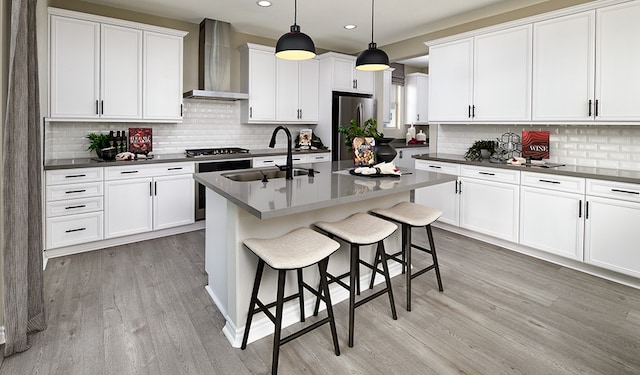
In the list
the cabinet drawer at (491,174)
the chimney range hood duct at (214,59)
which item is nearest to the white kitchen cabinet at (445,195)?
the cabinet drawer at (491,174)

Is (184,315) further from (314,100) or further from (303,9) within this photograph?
(314,100)

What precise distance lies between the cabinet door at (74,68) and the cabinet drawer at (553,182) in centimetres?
455

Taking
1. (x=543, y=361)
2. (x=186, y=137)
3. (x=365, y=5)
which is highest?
(x=365, y=5)

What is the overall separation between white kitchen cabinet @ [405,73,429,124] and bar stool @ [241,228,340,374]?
21.8ft

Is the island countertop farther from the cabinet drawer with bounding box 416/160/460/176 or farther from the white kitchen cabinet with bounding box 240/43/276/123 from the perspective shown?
the white kitchen cabinet with bounding box 240/43/276/123

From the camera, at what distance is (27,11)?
82.5 inches

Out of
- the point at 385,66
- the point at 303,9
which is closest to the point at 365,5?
the point at 303,9

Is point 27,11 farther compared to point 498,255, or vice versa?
point 498,255

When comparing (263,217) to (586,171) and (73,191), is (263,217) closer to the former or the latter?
(73,191)

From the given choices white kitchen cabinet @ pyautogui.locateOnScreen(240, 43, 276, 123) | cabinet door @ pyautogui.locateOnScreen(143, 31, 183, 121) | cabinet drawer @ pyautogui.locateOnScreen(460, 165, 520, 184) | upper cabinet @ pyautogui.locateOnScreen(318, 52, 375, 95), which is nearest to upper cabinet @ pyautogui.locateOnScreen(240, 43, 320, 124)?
white kitchen cabinet @ pyautogui.locateOnScreen(240, 43, 276, 123)

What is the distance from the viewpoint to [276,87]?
5285mm

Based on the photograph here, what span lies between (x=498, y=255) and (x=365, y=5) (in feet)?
10.2

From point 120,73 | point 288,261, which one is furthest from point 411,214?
point 120,73

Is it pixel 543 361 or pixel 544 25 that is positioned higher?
pixel 544 25
